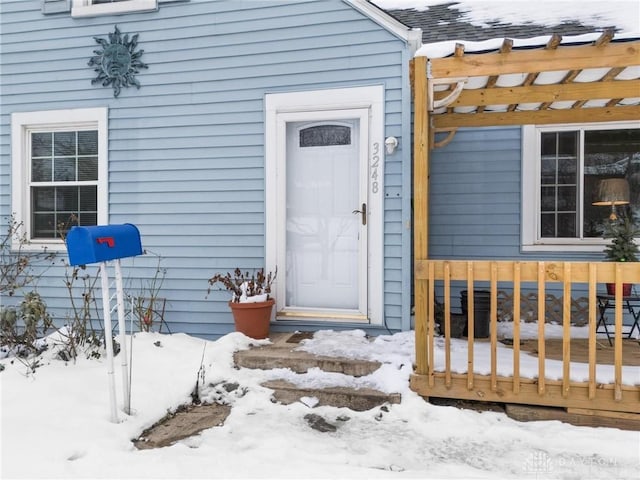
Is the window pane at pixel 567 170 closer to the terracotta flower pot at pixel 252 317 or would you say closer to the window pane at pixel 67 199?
the terracotta flower pot at pixel 252 317

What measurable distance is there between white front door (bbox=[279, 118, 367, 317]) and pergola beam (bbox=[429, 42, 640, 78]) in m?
1.55

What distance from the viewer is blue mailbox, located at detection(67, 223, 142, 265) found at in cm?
254

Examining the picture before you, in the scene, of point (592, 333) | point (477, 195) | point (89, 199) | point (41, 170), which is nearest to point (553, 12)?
point (477, 195)

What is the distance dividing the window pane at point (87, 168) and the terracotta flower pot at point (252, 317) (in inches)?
96.2

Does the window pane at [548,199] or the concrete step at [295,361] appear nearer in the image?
the concrete step at [295,361]

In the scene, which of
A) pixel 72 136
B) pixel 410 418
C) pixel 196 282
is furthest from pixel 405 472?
pixel 72 136

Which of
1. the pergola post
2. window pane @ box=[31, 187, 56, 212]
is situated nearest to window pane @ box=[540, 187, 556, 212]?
the pergola post

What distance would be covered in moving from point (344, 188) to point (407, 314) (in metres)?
1.37

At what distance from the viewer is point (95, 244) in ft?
8.39

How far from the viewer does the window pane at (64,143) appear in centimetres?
542

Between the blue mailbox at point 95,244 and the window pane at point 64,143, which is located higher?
the window pane at point 64,143

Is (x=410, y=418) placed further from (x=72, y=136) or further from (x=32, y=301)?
(x=72, y=136)

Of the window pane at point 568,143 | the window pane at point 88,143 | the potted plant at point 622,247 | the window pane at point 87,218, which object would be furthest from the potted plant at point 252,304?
the window pane at point 568,143

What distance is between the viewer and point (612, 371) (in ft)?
10.4
